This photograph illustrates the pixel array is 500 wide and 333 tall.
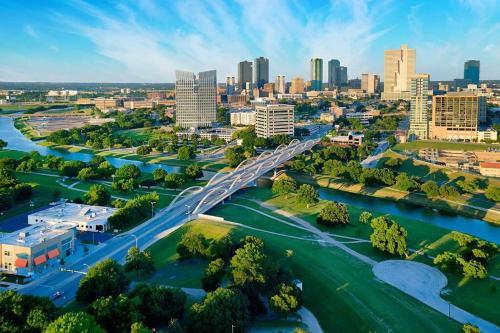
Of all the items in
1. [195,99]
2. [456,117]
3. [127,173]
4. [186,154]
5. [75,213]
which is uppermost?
[195,99]

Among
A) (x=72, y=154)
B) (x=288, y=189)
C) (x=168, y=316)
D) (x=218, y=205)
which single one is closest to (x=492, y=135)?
(x=288, y=189)

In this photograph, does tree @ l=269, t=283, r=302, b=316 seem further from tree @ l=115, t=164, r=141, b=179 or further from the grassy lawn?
the grassy lawn

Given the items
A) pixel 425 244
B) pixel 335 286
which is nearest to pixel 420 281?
pixel 335 286

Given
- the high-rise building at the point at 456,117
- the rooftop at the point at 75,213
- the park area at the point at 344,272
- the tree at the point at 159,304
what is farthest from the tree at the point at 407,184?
the high-rise building at the point at 456,117

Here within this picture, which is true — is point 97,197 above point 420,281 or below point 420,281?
above

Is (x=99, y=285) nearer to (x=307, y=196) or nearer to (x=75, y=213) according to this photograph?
(x=75, y=213)

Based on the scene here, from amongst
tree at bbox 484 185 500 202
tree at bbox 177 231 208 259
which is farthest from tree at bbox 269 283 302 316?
tree at bbox 484 185 500 202
